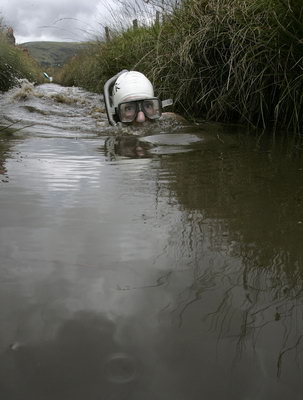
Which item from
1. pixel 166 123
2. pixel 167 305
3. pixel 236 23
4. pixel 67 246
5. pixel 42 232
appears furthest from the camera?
pixel 166 123

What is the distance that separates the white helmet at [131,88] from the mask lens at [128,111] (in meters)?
0.08

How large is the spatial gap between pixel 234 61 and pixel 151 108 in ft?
3.89

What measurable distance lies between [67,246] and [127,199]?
2.02 ft

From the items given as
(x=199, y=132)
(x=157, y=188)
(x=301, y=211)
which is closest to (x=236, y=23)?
(x=199, y=132)

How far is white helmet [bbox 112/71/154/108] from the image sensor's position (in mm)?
5152

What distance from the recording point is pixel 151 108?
515 cm

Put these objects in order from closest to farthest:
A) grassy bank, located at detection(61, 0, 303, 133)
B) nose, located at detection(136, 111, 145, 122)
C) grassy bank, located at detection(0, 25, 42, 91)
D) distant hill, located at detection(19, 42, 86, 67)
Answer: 1. grassy bank, located at detection(61, 0, 303, 133)
2. nose, located at detection(136, 111, 145, 122)
3. grassy bank, located at detection(0, 25, 42, 91)
4. distant hill, located at detection(19, 42, 86, 67)

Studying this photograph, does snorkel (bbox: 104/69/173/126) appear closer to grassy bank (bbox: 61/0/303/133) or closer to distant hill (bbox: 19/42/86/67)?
grassy bank (bbox: 61/0/303/133)

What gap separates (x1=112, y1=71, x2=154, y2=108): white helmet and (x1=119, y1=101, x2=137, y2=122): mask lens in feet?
0.26

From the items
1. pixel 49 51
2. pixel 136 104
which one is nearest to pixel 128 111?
pixel 136 104

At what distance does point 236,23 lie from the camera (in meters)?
4.53

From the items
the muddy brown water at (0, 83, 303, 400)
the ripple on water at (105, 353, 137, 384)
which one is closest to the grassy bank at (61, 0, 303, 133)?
the muddy brown water at (0, 83, 303, 400)

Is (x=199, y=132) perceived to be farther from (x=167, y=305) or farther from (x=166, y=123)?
(x=167, y=305)

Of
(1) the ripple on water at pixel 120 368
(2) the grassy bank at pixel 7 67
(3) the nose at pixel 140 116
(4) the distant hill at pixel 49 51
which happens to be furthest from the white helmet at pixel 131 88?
(4) the distant hill at pixel 49 51
